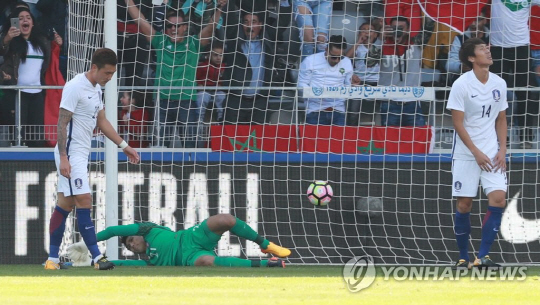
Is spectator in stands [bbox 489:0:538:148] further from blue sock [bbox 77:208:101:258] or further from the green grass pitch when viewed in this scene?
blue sock [bbox 77:208:101:258]

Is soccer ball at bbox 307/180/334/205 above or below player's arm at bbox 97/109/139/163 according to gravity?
below

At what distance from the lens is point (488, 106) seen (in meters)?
8.89

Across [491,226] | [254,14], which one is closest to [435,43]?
[254,14]

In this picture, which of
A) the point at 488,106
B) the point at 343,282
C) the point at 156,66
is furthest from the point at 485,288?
the point at 156,66

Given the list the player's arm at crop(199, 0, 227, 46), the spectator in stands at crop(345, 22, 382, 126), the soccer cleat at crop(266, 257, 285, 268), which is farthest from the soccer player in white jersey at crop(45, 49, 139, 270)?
Answer: the spectator in stands at crop(345, 22, 382, 126)

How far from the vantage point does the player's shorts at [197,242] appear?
9.66 meters

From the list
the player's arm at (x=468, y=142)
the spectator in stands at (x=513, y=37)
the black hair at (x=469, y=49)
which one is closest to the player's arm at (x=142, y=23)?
the spectator in stands at (x=513, y=37)

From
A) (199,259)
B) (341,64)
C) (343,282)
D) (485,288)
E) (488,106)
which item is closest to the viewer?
(485,288)

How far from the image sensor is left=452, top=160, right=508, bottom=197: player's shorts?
880 cm

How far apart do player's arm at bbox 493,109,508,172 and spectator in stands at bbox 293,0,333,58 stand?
383 cm

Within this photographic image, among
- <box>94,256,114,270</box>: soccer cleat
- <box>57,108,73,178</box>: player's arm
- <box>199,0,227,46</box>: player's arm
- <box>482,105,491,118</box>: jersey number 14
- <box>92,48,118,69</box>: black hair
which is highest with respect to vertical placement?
<box>199,0,227,46</box>: player's arm

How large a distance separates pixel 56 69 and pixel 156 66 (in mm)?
1399

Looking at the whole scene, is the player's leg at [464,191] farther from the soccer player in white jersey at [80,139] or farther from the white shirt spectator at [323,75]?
the white shirt spectator at [323,75]

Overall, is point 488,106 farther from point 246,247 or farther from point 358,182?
point 246,247
